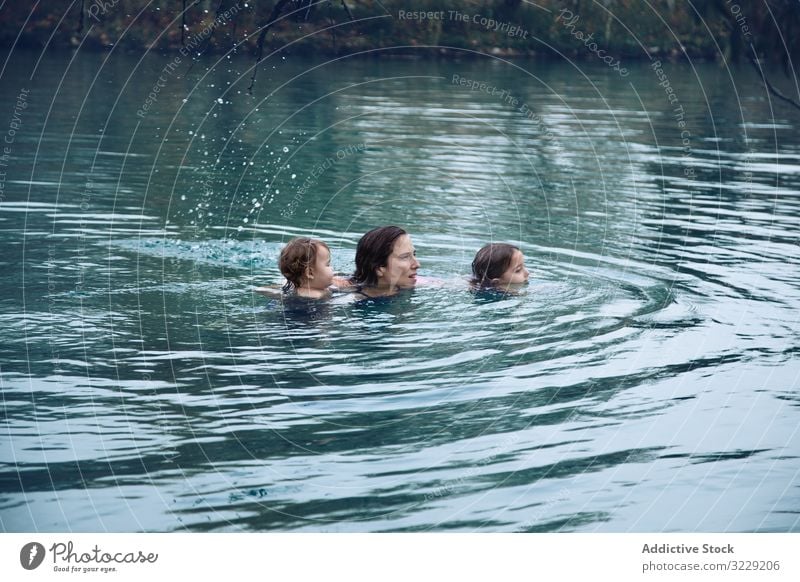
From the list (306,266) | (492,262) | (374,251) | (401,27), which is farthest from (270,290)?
(401,27)

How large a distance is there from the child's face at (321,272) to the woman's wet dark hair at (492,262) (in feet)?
5.25

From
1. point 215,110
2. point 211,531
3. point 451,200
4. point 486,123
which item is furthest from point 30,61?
point 211,531

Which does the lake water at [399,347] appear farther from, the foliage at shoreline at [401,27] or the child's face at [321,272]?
the foliage at shoreline at [401,27]

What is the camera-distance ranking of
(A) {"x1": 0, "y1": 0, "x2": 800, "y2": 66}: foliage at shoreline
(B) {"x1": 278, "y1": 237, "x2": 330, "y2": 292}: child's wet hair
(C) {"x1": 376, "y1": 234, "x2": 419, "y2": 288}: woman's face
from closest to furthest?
(B) {"x1": 278, "y1": 237, "x2": 330, "y2": 292}: child's wet hair, (C) {"x1": 376, "y1": 234, "x2": 419, "y2": 288}: woman's face, (A) {"x1": 0, "y1": 0, "x2": 800, "y2": 66}: foliage at shoreline

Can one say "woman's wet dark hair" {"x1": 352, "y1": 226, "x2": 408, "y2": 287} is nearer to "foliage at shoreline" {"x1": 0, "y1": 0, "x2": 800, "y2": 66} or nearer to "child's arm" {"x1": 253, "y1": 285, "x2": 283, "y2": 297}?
"child's arm" {"x1": 253, "y1": 285, "x2": 283, "y2": 297}

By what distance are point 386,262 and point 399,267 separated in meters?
0.13

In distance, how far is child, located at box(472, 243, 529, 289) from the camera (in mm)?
11516

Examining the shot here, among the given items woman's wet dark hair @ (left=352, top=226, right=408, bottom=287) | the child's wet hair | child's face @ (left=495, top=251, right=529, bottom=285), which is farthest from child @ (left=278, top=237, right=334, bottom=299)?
child's face @ (left=495, top=251, right=529, bottom=285)

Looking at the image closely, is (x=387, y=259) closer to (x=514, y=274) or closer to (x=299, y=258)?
(x=299, y=258)

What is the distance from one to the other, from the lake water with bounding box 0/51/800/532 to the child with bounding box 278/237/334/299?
1.24 ft

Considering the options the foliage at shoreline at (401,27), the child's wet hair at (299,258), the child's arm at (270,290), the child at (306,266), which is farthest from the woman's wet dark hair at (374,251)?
the foliage at shoreline at (401,27)

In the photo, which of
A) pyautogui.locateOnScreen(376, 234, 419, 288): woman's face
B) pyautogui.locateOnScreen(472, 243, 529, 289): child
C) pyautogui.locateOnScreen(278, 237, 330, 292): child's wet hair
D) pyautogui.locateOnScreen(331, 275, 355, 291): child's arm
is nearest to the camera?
pyautogui.locateOnScreen(278, 237, 330, 292): child's wet hair

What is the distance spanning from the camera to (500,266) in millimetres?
11523

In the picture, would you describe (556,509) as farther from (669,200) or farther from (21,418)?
(669,200)
